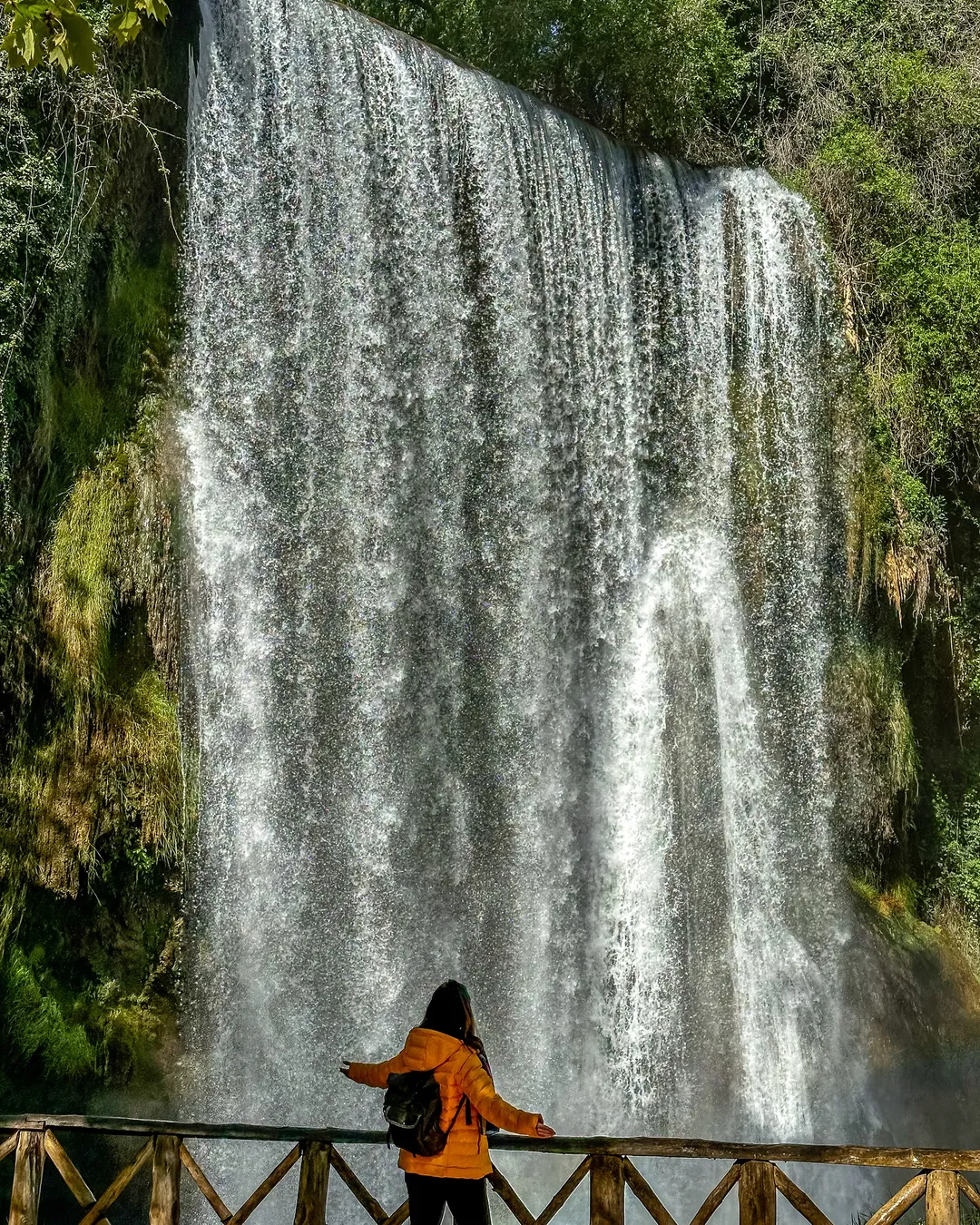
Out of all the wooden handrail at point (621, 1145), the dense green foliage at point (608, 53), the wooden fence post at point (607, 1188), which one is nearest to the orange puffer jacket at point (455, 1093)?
the wooden handrail at point (621, 1145)

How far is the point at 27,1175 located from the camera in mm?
4883

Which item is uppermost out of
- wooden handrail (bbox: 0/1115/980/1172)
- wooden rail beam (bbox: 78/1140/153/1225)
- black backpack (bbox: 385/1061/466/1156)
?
black backpack (bbox: 385/1061/466/1156)

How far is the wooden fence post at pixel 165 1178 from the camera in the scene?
4863 mm

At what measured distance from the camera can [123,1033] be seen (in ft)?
26.4

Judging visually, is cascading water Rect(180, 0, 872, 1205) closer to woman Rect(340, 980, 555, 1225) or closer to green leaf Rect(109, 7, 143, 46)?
green leaf Rect(109, 7, 143, 46)

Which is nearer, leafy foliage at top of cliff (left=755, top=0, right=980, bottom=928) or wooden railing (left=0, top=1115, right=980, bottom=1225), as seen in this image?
wooden railing (left=0, top=1115, right=980, bottom=1225)

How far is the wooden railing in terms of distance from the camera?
14.1 ft

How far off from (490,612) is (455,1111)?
20.8ft

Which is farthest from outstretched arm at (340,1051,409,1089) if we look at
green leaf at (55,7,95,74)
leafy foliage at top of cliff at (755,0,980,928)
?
leafy foliage at top of cliff at (755,0,980,928)

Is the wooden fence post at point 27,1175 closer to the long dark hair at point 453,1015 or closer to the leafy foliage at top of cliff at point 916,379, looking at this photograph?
the long dark hair at point 453,1015

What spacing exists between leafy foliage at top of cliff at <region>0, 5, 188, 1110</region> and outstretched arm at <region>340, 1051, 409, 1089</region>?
4.19 meters

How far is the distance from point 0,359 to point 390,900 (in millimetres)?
4387

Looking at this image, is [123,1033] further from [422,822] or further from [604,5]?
[604,5]

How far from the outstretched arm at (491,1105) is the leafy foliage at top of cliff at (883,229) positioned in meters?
7.86
